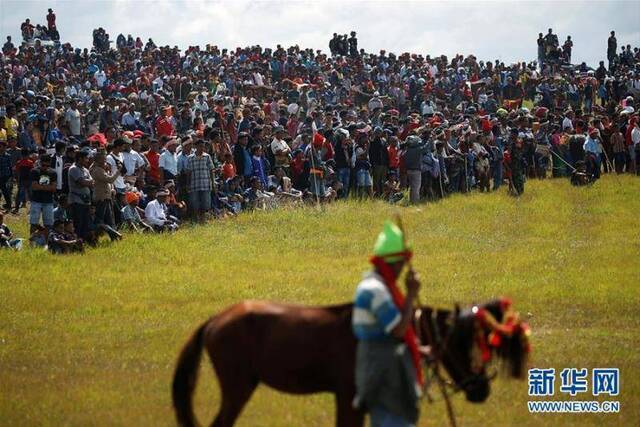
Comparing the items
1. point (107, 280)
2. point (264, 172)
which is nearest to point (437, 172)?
point (264, 172)

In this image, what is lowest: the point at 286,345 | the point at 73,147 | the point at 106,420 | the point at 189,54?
the point at 106,420

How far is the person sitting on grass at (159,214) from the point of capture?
24344mm

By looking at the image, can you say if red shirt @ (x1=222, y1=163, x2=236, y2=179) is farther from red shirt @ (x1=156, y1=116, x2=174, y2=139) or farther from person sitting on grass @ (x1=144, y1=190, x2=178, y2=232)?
red shirt @ (x1=156, y1=116, x2=174, y2=139)

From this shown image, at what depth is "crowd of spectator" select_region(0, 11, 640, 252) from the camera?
24.4 m

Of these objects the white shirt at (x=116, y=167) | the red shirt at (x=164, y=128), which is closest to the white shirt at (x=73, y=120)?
the red shirt at (x=164, y=128)

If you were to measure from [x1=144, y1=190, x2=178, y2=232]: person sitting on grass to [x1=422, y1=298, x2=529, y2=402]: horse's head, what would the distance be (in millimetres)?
15217

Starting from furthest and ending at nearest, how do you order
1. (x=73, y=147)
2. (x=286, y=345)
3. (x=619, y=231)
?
(x=619, y=231)
(x=73, y=147)
(x=286, y=345)

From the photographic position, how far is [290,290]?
19.0 meters

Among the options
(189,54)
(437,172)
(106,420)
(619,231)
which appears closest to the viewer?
(106,420)

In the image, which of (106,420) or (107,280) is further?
(107,280)

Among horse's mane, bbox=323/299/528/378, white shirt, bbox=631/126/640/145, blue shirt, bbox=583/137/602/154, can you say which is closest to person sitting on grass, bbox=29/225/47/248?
horse's mane, bbox=323/299/528/378

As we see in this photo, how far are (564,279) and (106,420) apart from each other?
35.4 ft

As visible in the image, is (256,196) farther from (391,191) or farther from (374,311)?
(374,311)

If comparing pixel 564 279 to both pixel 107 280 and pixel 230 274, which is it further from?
pixel 107 280
